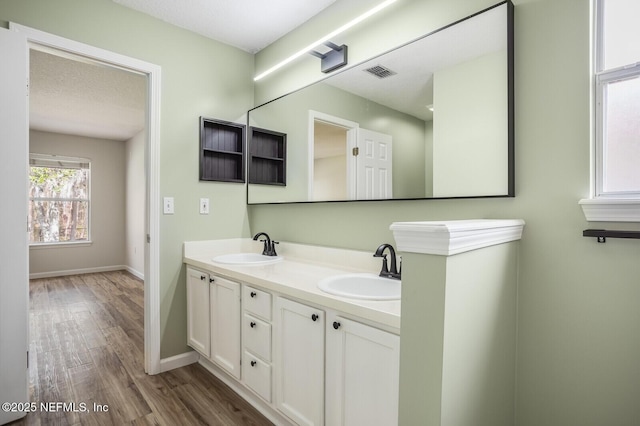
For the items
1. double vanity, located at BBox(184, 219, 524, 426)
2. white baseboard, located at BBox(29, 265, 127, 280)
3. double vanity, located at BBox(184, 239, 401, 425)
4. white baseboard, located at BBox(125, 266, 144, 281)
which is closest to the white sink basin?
double vanity, located at BBox(184, 239, 401, 425)

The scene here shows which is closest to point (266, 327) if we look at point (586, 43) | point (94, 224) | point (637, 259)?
point (637, 259)

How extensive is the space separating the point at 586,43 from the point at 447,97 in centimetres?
51

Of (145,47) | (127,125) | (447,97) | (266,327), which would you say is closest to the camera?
(447,97)

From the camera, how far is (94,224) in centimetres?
596

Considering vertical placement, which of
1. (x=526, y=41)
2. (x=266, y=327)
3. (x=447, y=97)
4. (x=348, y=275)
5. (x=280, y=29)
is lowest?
(x=266, y=327)

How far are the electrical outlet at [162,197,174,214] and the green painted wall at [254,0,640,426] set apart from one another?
1.95 m

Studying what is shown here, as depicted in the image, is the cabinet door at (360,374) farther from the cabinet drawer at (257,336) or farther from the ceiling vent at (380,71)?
the ceiling vent at (380,71)

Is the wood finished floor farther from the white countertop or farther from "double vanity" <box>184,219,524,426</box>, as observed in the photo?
the white countertop

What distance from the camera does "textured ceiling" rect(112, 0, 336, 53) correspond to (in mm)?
2115

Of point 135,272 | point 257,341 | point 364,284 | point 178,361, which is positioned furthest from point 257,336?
point 135,272

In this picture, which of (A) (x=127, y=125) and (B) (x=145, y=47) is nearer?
(B) (x=145, y=47)

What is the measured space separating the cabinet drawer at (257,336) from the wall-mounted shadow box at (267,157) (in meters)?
1.09

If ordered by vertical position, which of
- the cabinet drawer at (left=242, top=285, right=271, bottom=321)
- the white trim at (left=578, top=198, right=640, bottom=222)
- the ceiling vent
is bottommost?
the cabinet drawer at (left=242, top=285, right=271, bottom=321)

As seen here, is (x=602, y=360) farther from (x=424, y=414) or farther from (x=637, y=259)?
(x=424, y=414)
